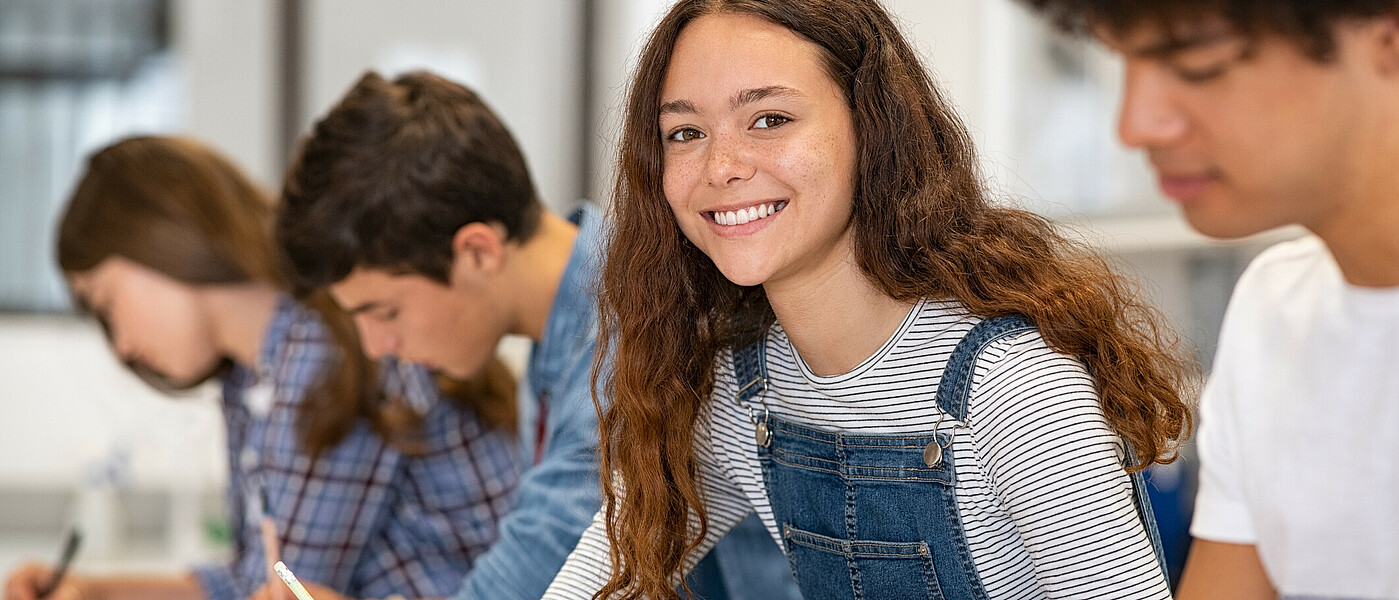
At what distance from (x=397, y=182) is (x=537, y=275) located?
7.5 inches

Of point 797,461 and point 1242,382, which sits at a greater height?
point 1242,382

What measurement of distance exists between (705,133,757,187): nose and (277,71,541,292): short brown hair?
47 cm

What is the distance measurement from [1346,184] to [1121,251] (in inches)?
80.6

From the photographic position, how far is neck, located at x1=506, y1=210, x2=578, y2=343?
1447 millimetres

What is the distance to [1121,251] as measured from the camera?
2.54m

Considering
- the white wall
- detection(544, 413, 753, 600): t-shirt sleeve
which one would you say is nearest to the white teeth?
detection(544, 413, 753, 600): t-shirt sleeve

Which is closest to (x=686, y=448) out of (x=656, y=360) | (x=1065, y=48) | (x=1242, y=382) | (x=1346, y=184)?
(x=656, y=360)

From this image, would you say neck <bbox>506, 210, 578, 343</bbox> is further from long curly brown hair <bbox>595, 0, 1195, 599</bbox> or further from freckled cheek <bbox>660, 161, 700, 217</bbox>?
freckled cheek <bbox>660, 161, 700, 217</bbox>

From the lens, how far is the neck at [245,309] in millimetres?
1845

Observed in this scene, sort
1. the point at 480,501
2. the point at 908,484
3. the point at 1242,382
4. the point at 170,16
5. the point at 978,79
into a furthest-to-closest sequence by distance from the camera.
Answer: the point at 170,16
the point at 978,79
the point at 480,501
the point at 908,484
the point at 1242,382

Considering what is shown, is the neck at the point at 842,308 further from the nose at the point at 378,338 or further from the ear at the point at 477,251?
the nose at the point at 378,338

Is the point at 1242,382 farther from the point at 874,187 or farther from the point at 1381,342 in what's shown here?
the point at 874,187

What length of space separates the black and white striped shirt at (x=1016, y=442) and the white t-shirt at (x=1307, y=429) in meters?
→ 0.14

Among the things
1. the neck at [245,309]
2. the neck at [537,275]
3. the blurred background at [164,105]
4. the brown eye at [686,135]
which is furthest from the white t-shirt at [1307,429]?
the blurred background at [164,105]
